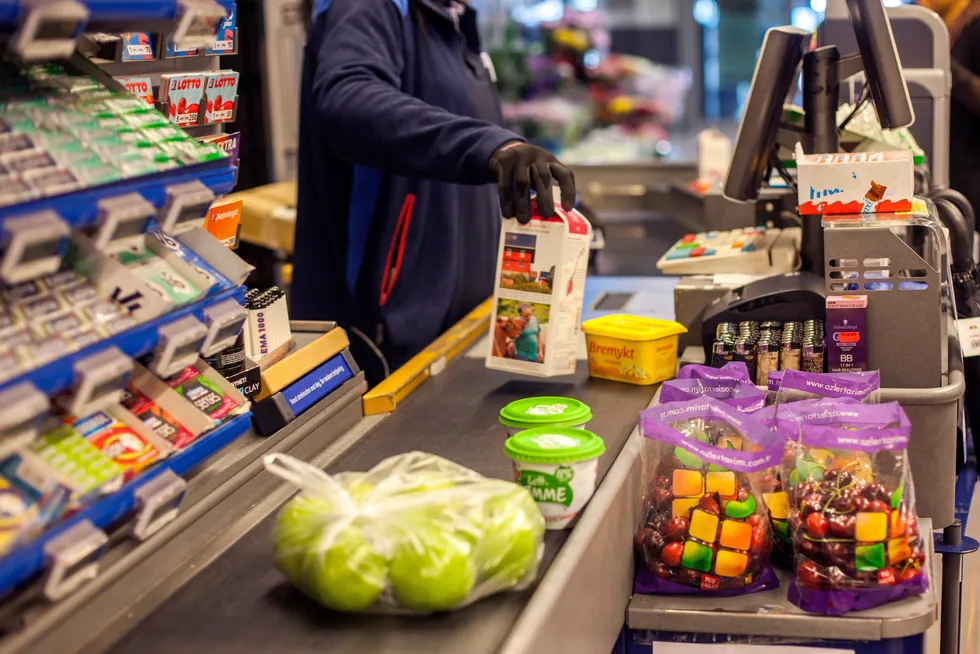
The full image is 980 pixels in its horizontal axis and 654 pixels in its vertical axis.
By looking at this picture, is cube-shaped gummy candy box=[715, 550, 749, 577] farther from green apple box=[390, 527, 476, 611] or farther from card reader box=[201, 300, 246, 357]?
card reader box=[201, 300, 246, 357]

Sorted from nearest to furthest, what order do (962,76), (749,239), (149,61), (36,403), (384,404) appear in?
1. (36,403)
2. (149,61)
3. (384,404)
4. (749,239)
5. (962,76)

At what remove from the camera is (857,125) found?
271 centimetres

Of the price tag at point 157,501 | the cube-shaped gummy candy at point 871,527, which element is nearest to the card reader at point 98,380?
the price tag at point 157,501

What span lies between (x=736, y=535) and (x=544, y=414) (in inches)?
12.5

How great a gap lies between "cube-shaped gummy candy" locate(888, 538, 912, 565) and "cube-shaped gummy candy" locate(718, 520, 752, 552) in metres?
0.19

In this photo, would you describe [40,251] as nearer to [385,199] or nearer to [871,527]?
[871,527]

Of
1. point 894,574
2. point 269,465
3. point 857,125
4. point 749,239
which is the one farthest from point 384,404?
point 857,125

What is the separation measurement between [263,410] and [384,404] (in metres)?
0.37

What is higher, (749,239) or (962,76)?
(962,76)

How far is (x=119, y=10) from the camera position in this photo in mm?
1117

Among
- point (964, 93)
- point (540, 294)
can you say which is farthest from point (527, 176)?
point (964, 93)

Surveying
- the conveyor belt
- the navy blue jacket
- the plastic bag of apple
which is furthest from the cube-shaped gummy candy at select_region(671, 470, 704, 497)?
the navy blue jacket

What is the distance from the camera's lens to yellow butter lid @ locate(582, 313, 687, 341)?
2.09 metres

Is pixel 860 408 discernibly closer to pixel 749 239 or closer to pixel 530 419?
pixel 530 419
